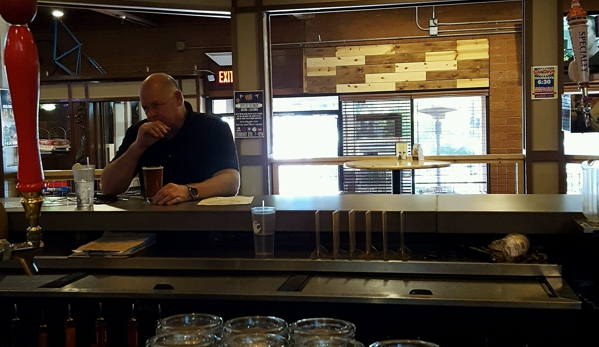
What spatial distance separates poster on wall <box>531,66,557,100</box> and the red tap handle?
17.1 ft

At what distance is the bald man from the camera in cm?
294

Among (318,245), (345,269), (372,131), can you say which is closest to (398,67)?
(372,131)

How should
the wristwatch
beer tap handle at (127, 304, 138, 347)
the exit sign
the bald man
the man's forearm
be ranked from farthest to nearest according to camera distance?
the exit sign < the bald man < the man's forearm < the wristwatch < beer tap handle at (127, 304, 138, 347)

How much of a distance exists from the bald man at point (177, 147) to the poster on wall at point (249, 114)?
258 centimetres

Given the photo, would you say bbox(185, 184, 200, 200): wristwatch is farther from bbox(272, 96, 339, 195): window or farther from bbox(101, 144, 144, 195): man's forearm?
bbox(272, 96, 339, 195): window

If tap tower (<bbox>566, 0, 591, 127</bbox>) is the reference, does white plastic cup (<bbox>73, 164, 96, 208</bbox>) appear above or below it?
below

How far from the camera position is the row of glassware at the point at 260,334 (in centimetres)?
116

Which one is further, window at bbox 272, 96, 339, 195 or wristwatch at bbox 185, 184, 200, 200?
window at bbox 272, 96, 339, 195

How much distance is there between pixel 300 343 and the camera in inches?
46.4

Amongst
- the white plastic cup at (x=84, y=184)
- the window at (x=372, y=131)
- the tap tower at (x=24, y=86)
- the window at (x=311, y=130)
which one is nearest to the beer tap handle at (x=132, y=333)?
the white plastic cup at (x=84, y=184)

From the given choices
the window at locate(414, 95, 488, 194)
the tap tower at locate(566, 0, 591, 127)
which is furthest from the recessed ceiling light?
the tap tower at locate(566, 0, 591, 127)

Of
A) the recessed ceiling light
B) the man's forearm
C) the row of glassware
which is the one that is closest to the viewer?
the row of glassware

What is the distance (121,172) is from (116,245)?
0.84 metres

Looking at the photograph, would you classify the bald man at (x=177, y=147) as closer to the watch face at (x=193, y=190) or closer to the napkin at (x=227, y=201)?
the watch face at (x=193, y=190)
